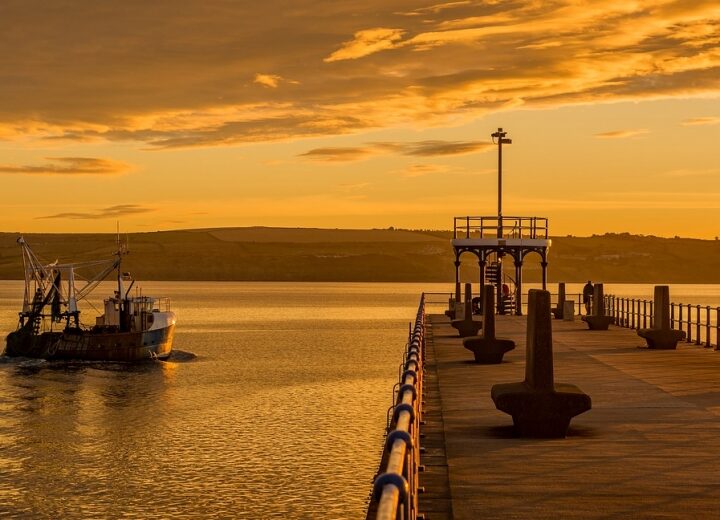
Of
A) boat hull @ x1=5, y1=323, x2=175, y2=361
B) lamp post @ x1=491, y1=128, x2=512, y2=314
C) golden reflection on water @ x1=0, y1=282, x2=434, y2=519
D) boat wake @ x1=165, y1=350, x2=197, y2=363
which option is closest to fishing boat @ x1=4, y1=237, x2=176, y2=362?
boat hull @ x1=5, y1=323, x2=175, y2=361

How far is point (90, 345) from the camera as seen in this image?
9294 cm

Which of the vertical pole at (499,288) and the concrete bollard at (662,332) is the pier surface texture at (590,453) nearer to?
the concrete bollard at (662,332)

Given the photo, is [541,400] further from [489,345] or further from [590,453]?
[489,345]

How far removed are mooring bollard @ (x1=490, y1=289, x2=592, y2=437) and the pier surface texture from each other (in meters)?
0.33

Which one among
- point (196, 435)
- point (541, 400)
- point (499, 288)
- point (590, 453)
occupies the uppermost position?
point (499, 288)

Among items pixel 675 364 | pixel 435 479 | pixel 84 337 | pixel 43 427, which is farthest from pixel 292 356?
pixel 435 479

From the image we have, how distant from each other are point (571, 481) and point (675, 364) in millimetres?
19660

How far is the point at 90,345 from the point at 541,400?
3162 inches

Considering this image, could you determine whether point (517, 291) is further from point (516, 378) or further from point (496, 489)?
point (496, 489)

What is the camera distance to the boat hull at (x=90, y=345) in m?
92.4

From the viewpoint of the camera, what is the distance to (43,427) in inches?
1966

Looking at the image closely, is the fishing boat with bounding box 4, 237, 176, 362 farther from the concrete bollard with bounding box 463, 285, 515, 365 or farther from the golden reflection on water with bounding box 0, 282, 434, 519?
the concrete bollard with bounding box 463, 285, 515, 365

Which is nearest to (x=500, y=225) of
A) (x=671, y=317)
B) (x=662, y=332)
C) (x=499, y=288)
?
(x=499, y=288)

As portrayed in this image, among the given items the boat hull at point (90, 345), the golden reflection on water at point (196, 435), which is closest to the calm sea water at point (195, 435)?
the golden reflection on water at point (196, 435)
